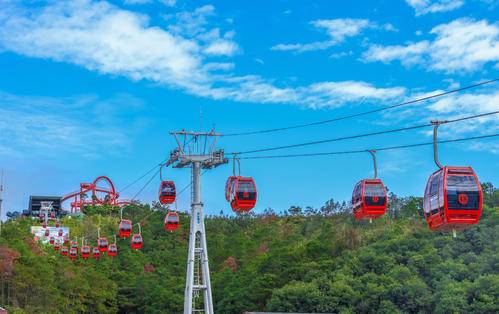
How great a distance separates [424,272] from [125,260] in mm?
25968

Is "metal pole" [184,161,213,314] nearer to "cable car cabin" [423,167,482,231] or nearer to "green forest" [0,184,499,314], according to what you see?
"green forest" [0,184,499,314]

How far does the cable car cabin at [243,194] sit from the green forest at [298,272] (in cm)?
1358

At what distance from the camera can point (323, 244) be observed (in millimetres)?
42281

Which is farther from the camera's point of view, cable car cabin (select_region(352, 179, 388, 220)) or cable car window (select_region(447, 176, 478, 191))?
cable car cabin (select_region(352, 179, 388, 220))

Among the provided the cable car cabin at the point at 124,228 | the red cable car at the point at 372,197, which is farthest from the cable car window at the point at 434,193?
the cable car cabin at the point at 124,228

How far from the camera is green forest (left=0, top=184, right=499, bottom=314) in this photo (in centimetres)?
3281

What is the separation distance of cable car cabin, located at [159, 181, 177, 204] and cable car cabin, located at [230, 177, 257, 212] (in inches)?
275

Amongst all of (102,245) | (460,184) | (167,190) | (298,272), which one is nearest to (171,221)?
(167,190)

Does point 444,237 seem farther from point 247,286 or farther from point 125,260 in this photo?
point 125,260

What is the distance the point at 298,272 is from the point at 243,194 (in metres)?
20.6

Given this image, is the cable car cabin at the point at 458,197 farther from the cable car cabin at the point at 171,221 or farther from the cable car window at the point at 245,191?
the cable car cabin at the point at 171,221

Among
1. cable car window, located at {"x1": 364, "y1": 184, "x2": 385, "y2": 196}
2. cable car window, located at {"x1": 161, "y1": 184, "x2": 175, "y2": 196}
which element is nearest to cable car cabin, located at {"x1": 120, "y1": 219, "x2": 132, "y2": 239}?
cable car window, located at {"x1": 161, "y1": 184, "x2": 175, "y2": 196}

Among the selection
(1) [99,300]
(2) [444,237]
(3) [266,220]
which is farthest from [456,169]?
(3) [266,220]

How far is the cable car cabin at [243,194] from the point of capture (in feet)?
67.6
